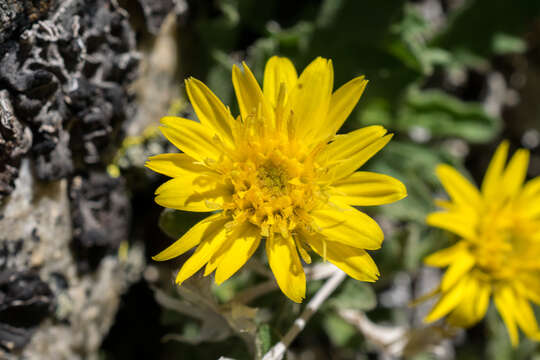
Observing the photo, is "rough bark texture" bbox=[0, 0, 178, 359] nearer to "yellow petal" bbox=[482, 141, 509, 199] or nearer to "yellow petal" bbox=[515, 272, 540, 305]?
"yellow petal" bbox=[482, 141, 509, 199]

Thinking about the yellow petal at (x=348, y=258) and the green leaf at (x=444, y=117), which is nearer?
the yellow petal at (x=348, y=258)

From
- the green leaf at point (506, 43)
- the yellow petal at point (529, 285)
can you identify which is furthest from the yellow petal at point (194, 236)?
the green leaf at point (506, 43)

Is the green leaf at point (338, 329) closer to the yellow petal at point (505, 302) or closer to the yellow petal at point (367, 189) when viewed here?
the yellow petal at point (505, 302)

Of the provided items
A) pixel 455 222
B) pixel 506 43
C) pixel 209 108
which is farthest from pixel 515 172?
pixel 209 108

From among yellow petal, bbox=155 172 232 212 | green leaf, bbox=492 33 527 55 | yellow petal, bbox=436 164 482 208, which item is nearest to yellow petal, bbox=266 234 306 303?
yellow petal, bbox=155 172 232 212

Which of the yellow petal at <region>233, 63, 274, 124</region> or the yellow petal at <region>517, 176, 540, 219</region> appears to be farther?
the yellow petal at <region>517, 176, 540, 219</region>

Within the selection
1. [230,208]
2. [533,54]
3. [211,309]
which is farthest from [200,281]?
[533,54]

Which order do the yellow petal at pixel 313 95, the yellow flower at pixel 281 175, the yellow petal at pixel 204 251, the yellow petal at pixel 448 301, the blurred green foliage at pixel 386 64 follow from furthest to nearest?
1. the blurred green foliage at pixel 386 64
2. the yellow petal at pixel 448 301
3. the yellow petal at pixel 313 95
4. the yellow flower at pixel 281 175
5. the yellow petal at pixel 204 251
